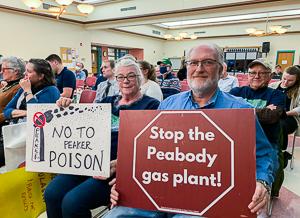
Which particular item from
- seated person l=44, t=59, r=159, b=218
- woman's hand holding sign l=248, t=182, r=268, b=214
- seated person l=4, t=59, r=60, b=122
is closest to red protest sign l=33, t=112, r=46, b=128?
seated person l=44, t=59, r=159, b=218

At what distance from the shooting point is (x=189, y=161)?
0.98 meters

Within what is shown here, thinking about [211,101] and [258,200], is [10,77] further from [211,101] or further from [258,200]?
[258,200]

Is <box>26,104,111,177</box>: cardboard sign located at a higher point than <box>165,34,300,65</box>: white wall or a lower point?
lower

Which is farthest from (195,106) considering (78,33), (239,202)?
(78,33)

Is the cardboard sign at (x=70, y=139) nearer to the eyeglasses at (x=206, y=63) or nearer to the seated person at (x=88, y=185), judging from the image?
the seated person at (x=88, y=185)

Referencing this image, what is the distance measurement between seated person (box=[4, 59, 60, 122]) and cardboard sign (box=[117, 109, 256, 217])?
120cm

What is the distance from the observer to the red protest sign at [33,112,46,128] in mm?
1365

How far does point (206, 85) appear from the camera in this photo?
1281mm

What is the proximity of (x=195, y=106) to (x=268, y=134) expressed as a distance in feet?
2.13

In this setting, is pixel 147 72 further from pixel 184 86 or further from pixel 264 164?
pixel 264 164

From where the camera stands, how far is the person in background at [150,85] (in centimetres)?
276

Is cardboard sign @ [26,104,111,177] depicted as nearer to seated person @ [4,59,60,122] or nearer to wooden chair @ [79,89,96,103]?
seated person @ [4,59,60,122]

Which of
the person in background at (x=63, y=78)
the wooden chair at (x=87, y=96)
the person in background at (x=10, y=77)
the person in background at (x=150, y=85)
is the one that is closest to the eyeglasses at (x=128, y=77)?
the person in background at (x=150, y=85)

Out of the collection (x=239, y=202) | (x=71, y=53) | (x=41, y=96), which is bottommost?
(x=239, y=202)
